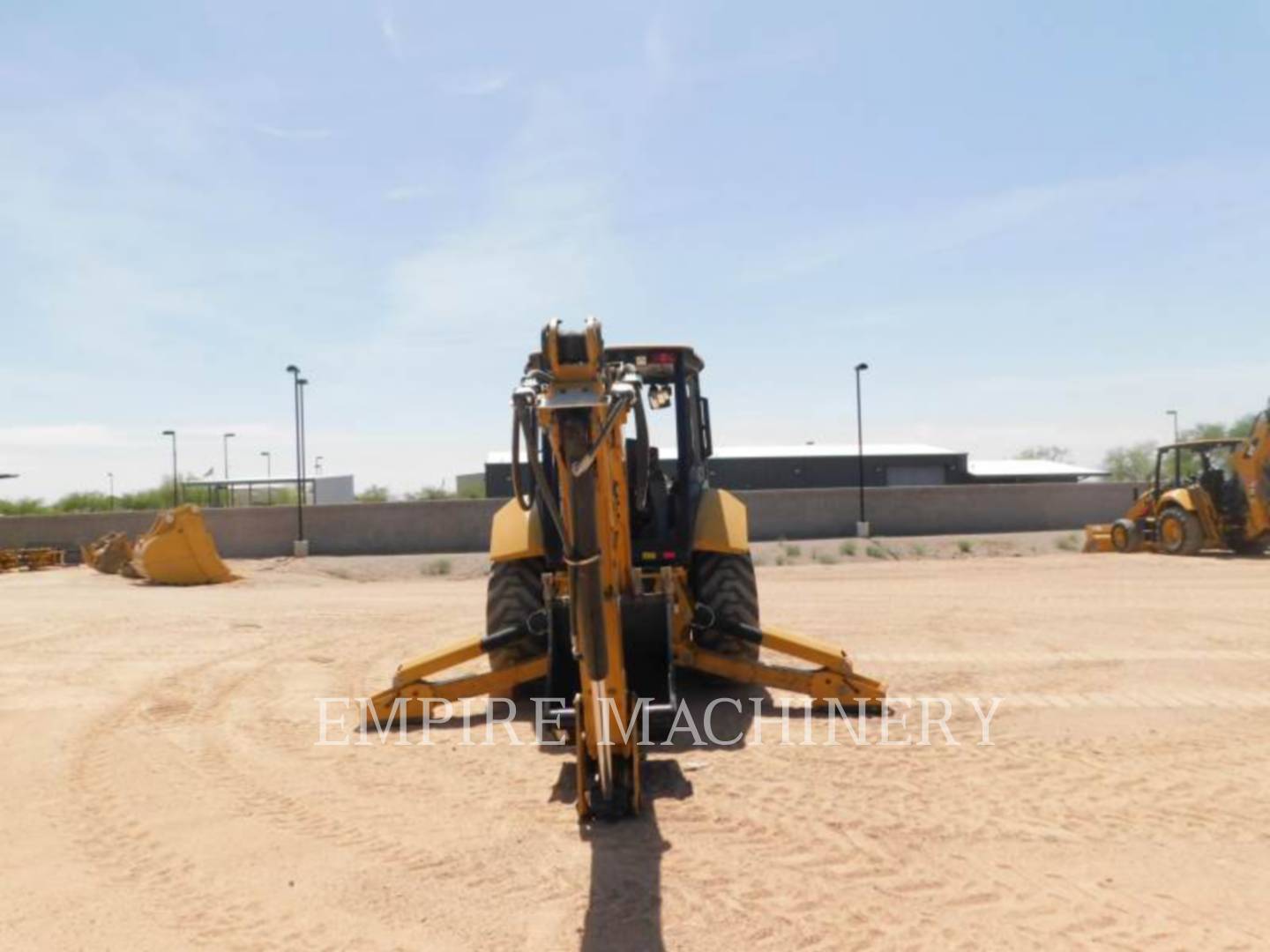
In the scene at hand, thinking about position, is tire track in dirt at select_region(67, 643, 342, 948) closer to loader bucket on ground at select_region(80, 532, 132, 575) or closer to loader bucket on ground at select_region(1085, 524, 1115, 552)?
loader bucket on ground at select_region(80, 532, 132, 575)

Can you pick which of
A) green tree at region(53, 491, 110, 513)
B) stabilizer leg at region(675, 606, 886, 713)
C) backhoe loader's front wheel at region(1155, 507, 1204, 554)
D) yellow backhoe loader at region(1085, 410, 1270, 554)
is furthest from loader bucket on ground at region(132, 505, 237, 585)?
green tree at region(53, 491, 110, 513)

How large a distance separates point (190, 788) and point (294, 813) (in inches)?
34.6

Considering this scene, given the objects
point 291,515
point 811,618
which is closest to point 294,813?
point 811,618

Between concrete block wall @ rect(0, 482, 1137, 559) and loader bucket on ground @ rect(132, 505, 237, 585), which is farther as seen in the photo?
concrete block wall @ rect(0, 482, 1137, 559)

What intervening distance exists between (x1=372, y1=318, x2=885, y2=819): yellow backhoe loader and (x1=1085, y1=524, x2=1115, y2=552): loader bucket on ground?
16778mm

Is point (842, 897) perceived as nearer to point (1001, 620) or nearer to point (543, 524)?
point (543, 524)

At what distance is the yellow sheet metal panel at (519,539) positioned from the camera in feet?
26.2

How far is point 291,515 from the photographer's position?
28.8 meters

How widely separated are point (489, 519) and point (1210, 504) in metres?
16.5

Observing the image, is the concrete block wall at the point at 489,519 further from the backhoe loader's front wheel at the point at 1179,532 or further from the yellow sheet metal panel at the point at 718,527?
the yellow sheet metal panel at the point at 718,527

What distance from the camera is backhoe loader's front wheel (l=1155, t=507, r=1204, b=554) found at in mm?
20922

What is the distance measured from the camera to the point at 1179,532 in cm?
2128

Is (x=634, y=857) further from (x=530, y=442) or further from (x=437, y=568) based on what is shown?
(x=437, y=568)

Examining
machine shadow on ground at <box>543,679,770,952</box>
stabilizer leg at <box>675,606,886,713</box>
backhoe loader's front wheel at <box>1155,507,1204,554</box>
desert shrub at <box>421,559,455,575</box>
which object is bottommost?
machine shadow on ground at <box>543,679,770,952</box>
